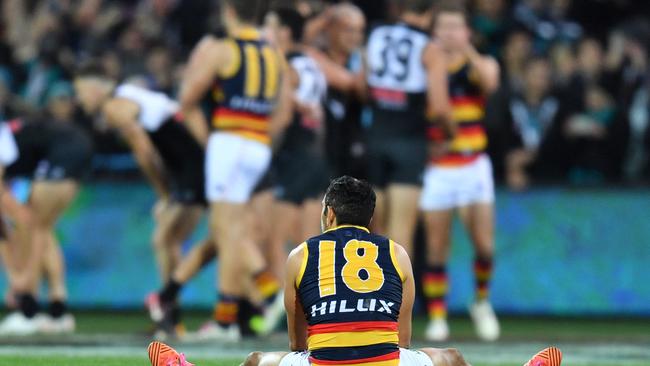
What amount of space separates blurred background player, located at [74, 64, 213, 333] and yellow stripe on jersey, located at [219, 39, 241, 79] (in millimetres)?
1016

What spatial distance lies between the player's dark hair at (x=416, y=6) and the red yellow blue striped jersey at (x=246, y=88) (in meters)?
1.36

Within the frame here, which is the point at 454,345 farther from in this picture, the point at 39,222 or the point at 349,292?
the point at 349,292

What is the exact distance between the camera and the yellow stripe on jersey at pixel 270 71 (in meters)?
12.3

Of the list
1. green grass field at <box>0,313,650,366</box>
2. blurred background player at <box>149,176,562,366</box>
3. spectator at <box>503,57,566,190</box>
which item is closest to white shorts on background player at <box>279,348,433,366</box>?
blurred background player at <box>149,176,562,366</box>

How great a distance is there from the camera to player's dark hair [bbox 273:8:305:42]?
13.9 meters

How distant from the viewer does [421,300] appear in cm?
1582

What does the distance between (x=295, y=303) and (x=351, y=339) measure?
48cm

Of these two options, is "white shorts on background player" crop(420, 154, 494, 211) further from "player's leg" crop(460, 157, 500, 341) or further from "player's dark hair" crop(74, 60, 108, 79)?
"player's dark hair" crop(74, 60, 108, 79)

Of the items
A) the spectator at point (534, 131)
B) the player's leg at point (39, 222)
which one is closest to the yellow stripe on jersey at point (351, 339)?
the player's leg at point (39, 222)

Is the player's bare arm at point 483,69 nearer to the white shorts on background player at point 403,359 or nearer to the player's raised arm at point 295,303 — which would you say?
the player's raised arm at point 295,303

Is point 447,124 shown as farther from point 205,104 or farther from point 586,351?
point 205,104

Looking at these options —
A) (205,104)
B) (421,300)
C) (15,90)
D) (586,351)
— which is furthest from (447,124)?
(15,90)

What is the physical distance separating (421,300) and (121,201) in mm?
3547

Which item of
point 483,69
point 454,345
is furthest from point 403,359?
point 483,69
